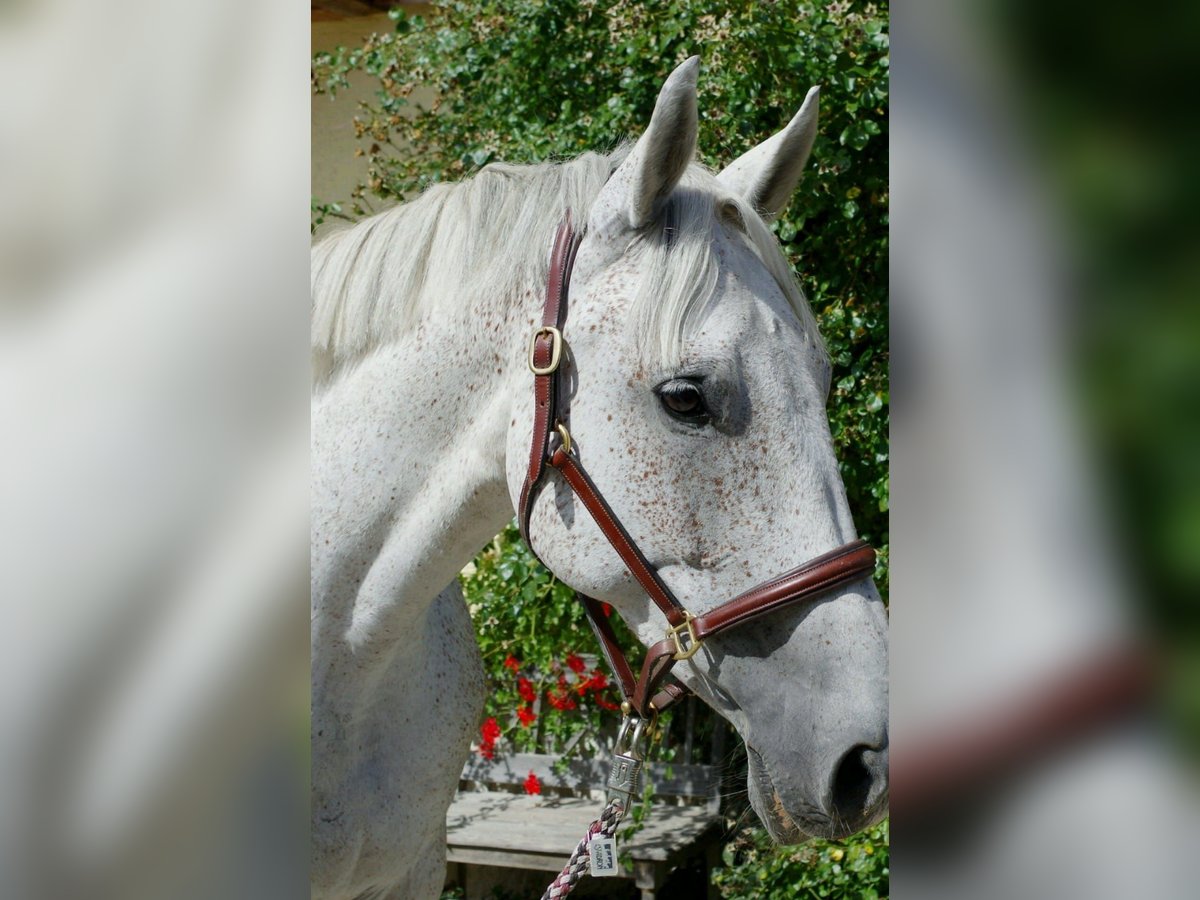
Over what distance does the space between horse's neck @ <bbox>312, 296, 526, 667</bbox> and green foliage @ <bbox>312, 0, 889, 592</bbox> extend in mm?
1689

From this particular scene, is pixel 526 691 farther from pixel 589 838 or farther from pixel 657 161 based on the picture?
pixel 657 161

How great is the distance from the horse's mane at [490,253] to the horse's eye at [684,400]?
0.19ft

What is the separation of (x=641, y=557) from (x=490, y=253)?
1.58ft

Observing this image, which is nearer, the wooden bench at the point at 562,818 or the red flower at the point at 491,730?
the wooden bench at the point at 562,818

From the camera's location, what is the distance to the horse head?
4.11 feet

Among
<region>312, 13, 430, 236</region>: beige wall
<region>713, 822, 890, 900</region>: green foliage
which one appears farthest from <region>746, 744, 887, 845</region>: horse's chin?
<region>312, 13, 430, 236</region>: beige wall

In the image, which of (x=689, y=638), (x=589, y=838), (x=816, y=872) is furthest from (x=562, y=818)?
(x=689, y=638)

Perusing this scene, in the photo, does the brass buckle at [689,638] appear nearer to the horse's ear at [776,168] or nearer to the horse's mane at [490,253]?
the horse's mane at [490,253]

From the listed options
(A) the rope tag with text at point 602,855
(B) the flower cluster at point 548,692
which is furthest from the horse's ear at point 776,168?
(B) the flower cluster at point 548,692

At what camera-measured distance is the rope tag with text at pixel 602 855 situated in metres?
1.48
